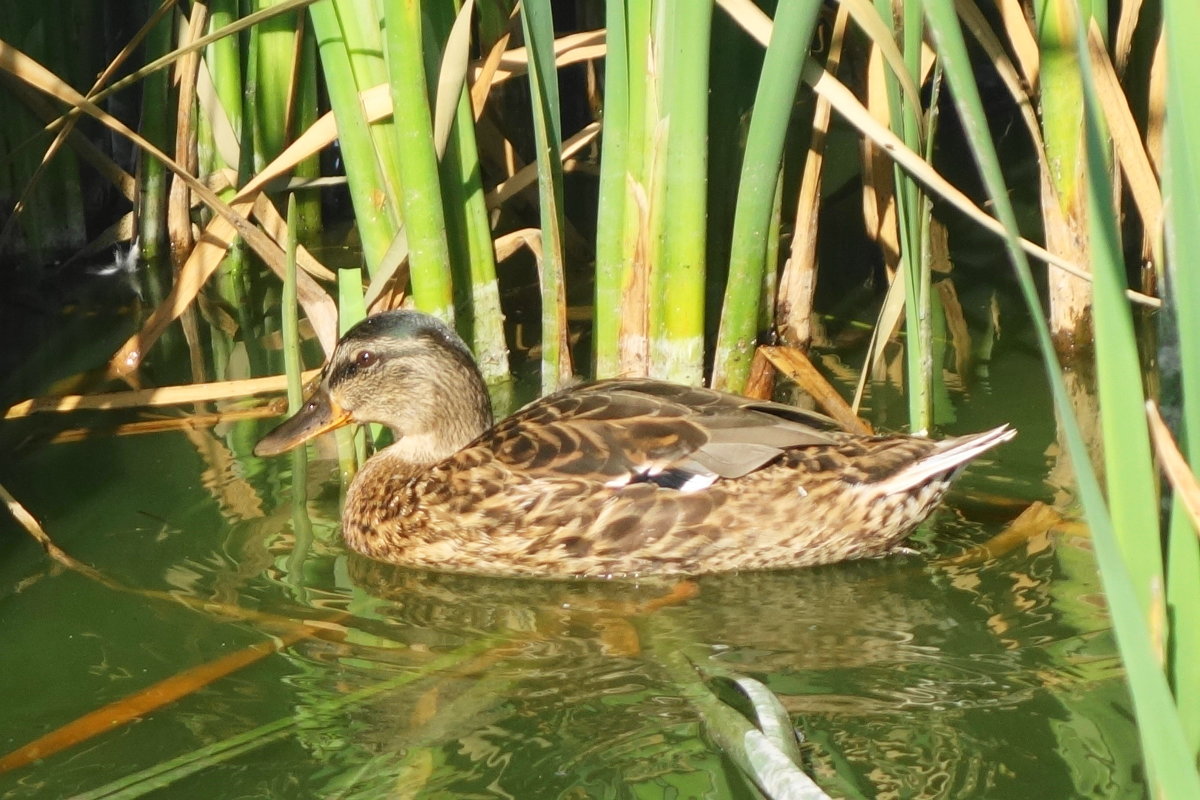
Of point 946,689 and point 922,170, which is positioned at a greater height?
point 922,170

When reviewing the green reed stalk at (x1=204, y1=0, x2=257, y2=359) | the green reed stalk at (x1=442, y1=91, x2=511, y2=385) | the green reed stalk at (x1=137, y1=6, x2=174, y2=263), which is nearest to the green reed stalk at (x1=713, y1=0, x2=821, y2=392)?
the green reed stalk at (x1=442, y1=91, x2=511, y2=385)

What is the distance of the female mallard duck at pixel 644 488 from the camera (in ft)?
15.6

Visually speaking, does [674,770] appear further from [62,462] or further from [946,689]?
[62,462]

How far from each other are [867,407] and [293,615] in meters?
2.53

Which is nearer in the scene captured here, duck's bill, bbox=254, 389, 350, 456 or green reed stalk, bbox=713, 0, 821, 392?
green reed stalk, bbox=713, 0, 821, 392

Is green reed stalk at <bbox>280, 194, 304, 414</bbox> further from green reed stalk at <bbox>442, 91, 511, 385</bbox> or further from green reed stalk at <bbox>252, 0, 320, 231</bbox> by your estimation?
green reed stalk at <bbox>252, 0, 320, 231</bbox>

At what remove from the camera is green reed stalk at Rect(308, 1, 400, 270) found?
529 cm

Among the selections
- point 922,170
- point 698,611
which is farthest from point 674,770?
point 922,170

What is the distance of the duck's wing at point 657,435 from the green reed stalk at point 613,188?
14.3 inches

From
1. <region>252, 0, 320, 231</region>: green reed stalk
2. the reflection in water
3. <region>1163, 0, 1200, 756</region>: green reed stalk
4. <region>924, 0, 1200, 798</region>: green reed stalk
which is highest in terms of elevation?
<region>252, 0, 320, 231</region>: green reed stalk

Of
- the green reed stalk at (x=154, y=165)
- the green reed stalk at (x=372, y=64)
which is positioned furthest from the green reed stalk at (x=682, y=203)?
the green reed stalk at (x=154, y=165)

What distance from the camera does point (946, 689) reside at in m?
3.93

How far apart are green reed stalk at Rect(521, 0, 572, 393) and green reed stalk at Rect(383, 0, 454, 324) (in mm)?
381

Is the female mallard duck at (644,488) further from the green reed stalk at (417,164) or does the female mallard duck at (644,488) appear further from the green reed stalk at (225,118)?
the green reed stalk at (225,118)
